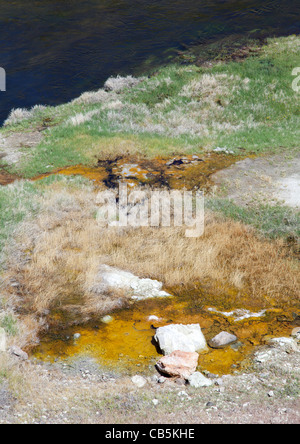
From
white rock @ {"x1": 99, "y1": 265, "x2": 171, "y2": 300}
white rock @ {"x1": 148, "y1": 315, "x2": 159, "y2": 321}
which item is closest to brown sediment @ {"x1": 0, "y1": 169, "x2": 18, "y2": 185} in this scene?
white rock @ {"x1": 99, "y1": 265, "x2": 171, "y2": 300}

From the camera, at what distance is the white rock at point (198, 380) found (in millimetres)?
4848

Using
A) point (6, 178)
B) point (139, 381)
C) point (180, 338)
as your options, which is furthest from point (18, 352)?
point (6, 178)

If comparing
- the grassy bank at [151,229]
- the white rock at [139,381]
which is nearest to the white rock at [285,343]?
the grassy bank at [151,229]

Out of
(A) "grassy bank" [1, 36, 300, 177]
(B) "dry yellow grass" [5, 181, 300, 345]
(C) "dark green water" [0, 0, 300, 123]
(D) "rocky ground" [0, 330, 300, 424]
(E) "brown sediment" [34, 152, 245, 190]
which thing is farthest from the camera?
(C) "dark green water" [0, 0, 300, 123]

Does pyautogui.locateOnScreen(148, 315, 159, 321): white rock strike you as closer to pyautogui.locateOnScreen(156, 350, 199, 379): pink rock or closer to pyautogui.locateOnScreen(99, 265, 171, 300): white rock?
pyautogui.locateOnScreen(99, 265, 171, 300): white rock

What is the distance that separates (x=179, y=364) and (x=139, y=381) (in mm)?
591

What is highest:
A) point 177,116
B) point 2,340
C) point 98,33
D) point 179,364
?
point 98,33

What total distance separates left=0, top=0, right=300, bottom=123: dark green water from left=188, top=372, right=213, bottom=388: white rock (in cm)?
2153

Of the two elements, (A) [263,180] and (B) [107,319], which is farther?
(A) [263,180]

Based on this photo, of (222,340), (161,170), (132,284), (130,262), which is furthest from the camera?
(161,170)

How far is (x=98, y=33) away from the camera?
29656 mm

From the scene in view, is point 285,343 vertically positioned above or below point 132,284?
below

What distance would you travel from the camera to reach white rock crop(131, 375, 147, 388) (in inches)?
195

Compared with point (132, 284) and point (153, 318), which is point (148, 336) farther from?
point (132, 284)
